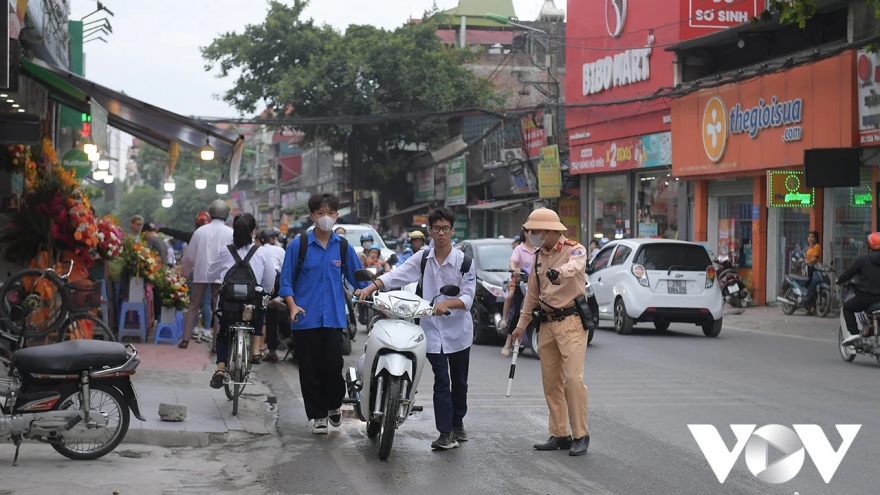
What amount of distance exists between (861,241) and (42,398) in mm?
19901

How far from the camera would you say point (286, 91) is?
47.6 metres

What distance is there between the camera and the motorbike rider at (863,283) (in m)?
14.3

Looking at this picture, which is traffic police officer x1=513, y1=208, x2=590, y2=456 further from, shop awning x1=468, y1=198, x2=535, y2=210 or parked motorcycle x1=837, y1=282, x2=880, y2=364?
shop awning x1=468, y1=198, x2=535, y2=210

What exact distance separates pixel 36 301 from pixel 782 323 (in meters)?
15.9

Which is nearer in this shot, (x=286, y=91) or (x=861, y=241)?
(x=861, y=241)

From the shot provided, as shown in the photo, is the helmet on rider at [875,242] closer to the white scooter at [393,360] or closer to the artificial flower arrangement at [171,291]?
the white scooter at [393,360]

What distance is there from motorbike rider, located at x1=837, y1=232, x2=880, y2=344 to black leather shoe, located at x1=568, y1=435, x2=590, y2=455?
23.7 ft

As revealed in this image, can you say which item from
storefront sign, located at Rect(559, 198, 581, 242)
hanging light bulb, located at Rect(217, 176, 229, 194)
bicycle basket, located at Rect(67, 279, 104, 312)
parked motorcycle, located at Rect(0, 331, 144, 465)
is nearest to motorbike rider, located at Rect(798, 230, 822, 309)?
hanging light bulb, located at Rect(217, 176, 229, 194)

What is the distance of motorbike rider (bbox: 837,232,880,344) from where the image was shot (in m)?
14.3

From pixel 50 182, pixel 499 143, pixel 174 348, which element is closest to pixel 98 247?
pixel 50 182

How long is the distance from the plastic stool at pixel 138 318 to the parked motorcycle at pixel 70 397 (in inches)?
297

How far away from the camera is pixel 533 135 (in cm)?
4147

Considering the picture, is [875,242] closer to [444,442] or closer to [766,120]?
[444,442]

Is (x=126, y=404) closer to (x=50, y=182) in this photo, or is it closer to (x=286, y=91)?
(x=50, y=182)
